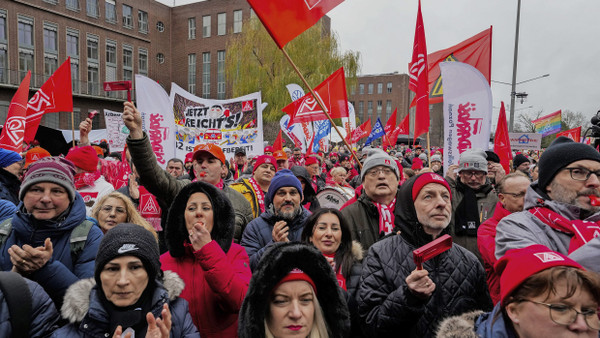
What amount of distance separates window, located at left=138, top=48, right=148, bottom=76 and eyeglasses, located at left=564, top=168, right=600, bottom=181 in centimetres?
4021

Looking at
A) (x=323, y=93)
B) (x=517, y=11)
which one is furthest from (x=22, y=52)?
(x=517, y=11)

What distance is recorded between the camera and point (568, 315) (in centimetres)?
140

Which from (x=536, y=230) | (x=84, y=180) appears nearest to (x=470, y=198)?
(x=536, y=230)

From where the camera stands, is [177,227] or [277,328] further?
[177,227]

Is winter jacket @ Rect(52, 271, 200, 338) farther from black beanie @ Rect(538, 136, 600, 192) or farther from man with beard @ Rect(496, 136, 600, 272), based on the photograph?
black beanie @ Rect(538, 136, 600, 192)

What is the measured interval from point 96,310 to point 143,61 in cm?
4048

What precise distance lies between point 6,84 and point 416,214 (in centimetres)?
3445

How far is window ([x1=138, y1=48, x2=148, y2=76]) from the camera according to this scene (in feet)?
123

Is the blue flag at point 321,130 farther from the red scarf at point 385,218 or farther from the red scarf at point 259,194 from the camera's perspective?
the red scarf at point 385,218

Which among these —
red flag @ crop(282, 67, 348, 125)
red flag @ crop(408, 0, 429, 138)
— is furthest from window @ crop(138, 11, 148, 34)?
red flag @ crop(408, 0, 429, 138)

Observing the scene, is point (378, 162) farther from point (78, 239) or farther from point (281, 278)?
point (78, 239)

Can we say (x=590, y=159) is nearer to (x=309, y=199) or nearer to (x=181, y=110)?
(x=309, y=199)

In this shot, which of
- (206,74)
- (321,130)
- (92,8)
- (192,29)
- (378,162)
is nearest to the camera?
(378,162)

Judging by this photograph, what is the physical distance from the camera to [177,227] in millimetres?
2518
